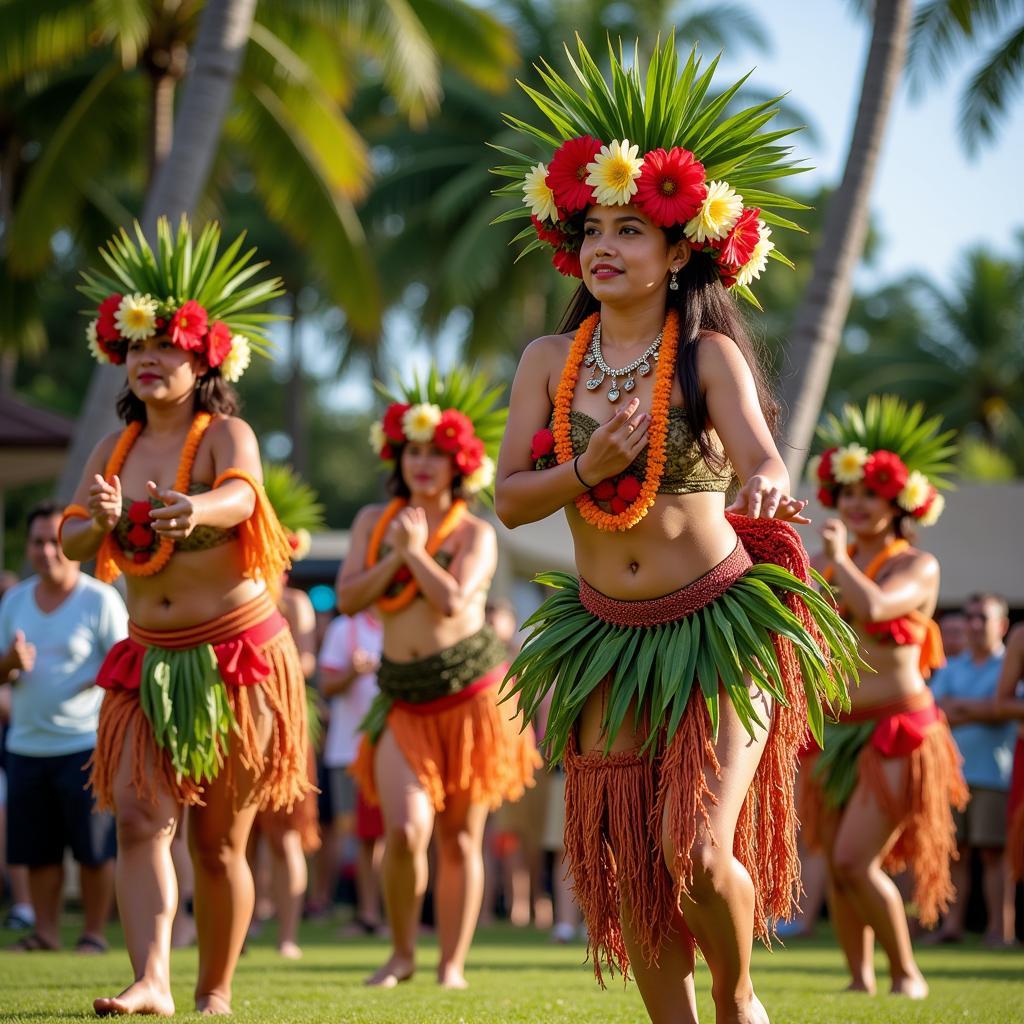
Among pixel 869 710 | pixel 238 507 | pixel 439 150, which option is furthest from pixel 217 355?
pixel 439 150

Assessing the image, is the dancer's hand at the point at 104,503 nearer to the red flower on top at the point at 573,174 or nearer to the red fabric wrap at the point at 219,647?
the red fabric wrap at the point at 219,647

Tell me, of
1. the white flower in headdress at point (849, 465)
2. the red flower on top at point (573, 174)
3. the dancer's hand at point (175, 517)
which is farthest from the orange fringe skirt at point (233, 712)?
the white flower in headdress at point (849, 465)

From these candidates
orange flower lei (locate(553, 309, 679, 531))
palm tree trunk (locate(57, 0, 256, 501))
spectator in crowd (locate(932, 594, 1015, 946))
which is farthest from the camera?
spectator in crowd (locate(932, 594, 1015, 946))

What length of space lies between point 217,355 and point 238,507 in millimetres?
635

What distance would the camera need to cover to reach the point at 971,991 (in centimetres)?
621

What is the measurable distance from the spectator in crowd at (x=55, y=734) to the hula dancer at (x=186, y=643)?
7.86 ft

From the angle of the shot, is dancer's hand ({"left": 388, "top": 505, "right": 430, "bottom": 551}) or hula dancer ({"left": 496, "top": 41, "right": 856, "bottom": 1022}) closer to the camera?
hula dancer ({"left": 496, "top": 41, "right": 856, "bottom": 1022})

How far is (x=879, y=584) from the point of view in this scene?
6.51 metres

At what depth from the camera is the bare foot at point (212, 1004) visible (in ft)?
15.5

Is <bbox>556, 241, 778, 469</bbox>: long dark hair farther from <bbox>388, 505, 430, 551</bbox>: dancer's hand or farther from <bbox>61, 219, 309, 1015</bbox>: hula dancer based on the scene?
<bbox>388, 505, 430, 551</bbox>: dancer's hand

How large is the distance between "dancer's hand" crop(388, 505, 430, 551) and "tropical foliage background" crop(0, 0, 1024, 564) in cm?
168

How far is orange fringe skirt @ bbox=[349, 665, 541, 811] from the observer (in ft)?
20.6

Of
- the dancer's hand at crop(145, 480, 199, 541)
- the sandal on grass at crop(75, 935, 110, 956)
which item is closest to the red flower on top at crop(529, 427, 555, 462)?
the dancer's hand at crop(145, 480, 199, 541)

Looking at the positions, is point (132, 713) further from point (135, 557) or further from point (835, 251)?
point (835, 251)
